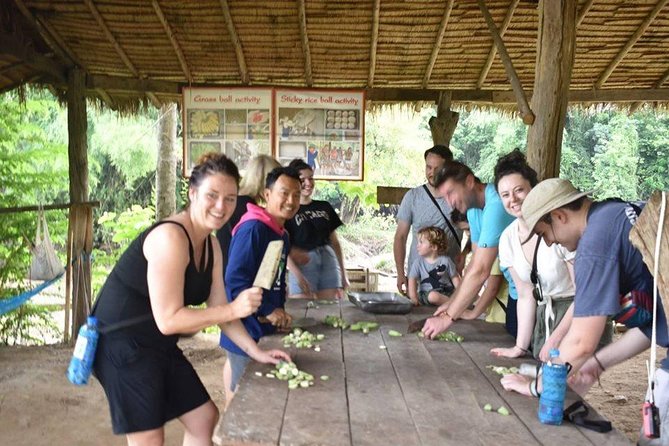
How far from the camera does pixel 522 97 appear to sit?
5027 millimetres

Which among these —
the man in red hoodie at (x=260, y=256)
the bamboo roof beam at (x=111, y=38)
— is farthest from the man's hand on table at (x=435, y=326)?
the bamboo roof beam at (x=111, y=38)

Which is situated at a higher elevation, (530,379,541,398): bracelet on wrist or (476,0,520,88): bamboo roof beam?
(476,0,520,88): bamboo roof beam

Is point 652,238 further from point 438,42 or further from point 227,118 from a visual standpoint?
point 227,118

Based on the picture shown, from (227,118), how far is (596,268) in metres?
5.46

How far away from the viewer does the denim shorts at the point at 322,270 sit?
5246 mm

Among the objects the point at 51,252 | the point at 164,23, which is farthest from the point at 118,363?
the point at 51,252

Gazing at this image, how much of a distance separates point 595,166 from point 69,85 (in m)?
16.7

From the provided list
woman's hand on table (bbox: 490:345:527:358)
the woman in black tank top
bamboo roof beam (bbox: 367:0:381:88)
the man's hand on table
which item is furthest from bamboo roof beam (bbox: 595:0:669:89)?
the woman in black tank top

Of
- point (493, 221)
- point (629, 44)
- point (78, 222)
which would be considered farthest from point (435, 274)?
point (78, 222)

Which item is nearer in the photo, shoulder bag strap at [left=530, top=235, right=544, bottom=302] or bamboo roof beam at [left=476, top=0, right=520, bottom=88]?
shoulder bag strap at [left=530, top=235, right=544, bottom=302]

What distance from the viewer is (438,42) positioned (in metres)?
6.98

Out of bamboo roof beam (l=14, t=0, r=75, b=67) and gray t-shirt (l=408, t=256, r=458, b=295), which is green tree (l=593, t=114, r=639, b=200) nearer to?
gray t-shirt (l=408, t=256, r=458, b=295)

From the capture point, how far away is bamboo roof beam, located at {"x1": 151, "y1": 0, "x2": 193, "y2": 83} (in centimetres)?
645

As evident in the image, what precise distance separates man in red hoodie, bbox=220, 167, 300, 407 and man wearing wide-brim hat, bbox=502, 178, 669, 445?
132 cm
